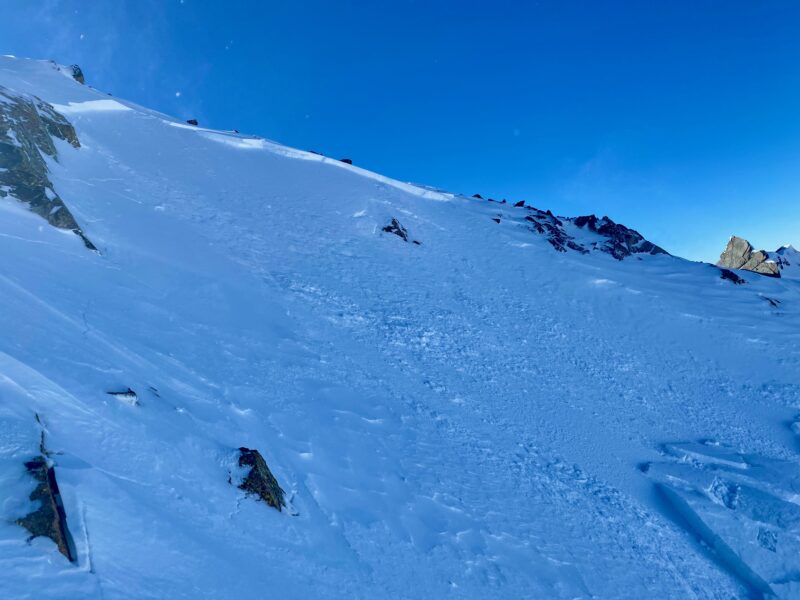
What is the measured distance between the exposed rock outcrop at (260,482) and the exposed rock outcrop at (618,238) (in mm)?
25972

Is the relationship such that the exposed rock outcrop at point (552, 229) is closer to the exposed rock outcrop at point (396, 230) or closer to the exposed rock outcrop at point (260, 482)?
the exposed rock outcrop at point (396, 230)

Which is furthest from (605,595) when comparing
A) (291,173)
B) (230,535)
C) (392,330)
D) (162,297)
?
(291,173)

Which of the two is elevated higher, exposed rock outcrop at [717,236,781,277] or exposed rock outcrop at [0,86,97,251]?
exposed rock outcrop at [717,236,781,277]

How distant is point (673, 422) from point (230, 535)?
40.8 ft

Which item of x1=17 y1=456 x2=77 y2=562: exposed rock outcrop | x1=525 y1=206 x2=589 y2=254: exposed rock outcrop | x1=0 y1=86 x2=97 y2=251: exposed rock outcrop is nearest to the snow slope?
x1=17 y1=456 x2=77 y2=562: exposed rock outcrop

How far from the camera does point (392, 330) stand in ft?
49.3

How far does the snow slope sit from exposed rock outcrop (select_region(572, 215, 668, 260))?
587 cm

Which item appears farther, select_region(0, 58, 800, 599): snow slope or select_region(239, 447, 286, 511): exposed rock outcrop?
select_region(239, 447, 286, 511): exposed rock outcrop

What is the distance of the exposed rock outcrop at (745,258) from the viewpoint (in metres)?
29.8

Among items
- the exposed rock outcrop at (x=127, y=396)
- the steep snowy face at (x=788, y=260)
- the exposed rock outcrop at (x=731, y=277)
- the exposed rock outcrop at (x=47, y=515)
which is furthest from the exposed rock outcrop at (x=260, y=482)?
the steep snowy face at (x=788, y=260)

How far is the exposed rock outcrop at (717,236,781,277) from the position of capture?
2977 centimetres

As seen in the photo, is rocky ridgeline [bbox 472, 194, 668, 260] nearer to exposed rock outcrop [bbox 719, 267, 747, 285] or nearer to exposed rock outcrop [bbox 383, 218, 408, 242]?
exposed rock outcrop [bbox 719, 267, 747, 285]

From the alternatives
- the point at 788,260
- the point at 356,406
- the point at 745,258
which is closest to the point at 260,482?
the point at 356,406

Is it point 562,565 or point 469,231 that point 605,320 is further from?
point 562,565
